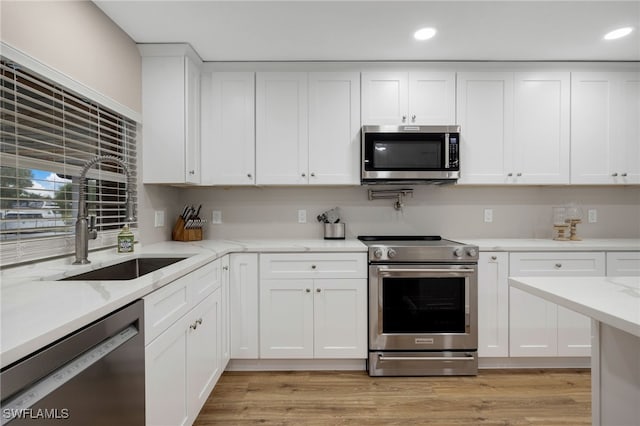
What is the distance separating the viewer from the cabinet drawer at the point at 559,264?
8.00 ft

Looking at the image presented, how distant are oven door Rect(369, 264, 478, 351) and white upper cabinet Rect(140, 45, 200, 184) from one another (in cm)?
162

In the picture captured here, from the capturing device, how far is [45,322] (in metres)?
0.81

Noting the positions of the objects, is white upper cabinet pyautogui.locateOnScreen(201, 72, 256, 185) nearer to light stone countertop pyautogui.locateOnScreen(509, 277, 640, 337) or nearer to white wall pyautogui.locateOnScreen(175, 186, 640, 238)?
white wall pyautogui.locateOnScreen(175, 186, 640, 238)

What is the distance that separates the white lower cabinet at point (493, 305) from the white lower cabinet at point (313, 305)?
0.85 m

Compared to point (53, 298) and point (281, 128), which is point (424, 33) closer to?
point (281, 128)

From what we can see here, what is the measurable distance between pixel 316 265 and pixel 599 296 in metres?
1.65

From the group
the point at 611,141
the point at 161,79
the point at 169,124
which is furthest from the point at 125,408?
the point at 611,141

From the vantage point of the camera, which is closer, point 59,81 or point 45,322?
point 45,322

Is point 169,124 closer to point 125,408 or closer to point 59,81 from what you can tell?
point 59,81

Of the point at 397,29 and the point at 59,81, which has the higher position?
the point at 397,29

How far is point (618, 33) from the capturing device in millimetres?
2279

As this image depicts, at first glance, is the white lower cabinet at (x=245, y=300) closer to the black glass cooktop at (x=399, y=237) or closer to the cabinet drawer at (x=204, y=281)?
the cabinet drawer at (x=204, y=281)

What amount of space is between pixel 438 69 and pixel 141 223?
2552 mm

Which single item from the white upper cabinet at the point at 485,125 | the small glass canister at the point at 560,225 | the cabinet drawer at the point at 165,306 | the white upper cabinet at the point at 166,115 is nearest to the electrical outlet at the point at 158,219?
the white upper cabinet at the point at 166,115
